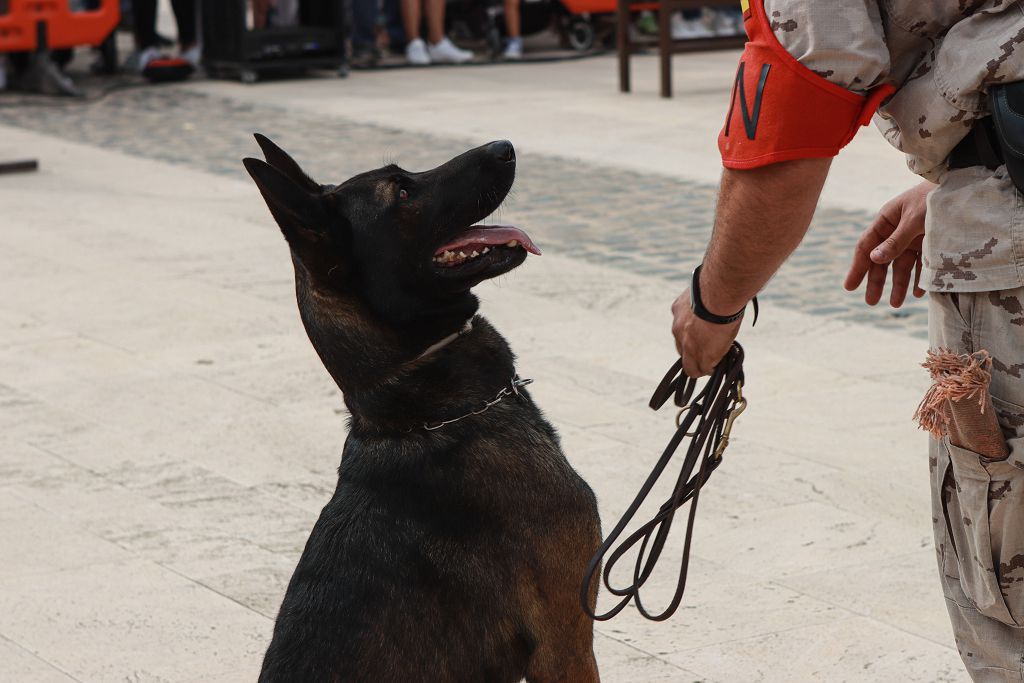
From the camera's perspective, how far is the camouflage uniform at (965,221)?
220cm

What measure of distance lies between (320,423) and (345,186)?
2432 mm

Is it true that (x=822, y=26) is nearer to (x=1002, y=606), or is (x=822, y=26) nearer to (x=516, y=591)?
(x=1002, y=606)

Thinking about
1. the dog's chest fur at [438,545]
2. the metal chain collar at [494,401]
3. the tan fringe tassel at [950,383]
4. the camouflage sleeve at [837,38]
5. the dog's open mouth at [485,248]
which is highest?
the camouflage sleeve at [837,38]

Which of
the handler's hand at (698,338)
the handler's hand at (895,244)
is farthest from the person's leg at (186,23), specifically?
the handler's hand at (698,338)

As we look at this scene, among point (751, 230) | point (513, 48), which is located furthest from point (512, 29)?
point (751, 230)

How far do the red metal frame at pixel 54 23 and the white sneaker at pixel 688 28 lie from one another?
6.54 meters

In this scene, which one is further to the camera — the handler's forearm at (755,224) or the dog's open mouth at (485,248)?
the dog's open mouth at (485,248)

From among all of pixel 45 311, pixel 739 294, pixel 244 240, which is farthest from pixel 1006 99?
pixel 244 240

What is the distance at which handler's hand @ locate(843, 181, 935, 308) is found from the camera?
9.16 ft

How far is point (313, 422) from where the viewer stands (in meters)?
5.35

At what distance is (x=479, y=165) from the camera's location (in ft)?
10.1

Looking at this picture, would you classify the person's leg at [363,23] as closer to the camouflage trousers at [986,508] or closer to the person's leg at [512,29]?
the person's leg at [512,29]

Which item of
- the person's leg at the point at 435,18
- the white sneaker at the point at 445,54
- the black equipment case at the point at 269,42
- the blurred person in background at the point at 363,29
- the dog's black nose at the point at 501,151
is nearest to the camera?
the dog's black nose at the point at 501,151

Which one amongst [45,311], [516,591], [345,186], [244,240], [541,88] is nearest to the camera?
[516,591]
